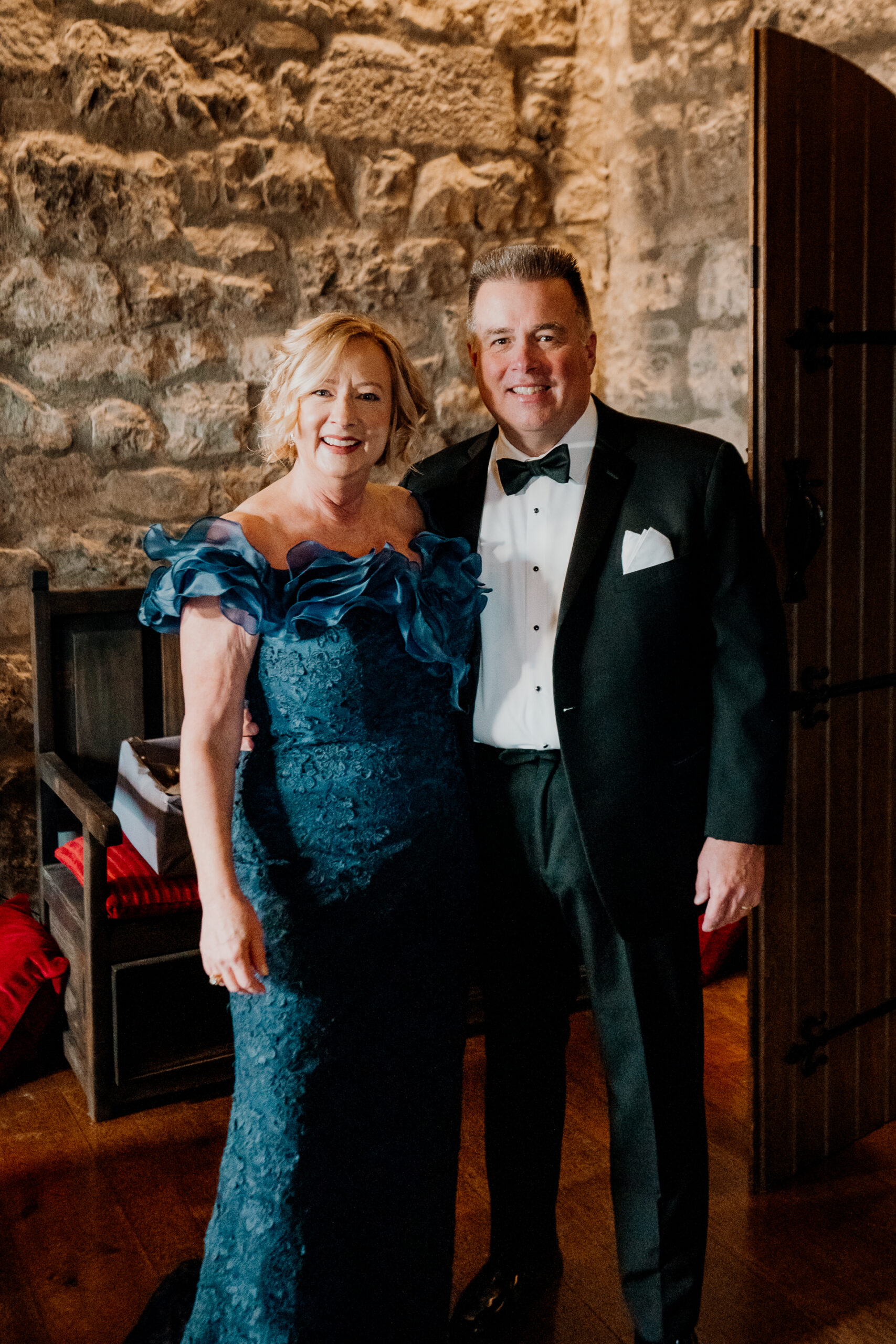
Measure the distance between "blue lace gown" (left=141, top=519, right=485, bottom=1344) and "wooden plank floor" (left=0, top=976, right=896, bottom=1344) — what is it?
445 millimetres

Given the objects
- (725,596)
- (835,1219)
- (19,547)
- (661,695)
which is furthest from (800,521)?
(19,547)

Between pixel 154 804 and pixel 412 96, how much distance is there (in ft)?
7.21

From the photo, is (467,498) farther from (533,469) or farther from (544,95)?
(544,95)

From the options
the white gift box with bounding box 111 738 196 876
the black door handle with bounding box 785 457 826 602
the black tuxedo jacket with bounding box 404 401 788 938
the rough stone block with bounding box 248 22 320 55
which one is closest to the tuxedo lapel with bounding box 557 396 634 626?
the black tuxedo jacket with bounding box 404 401 788 938

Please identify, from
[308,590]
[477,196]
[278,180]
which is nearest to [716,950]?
[308,590]

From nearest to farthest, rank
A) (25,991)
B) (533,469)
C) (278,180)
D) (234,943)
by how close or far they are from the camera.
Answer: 1. (234,943)
2. (533,469)
3. (25,991)
4. (278,180)

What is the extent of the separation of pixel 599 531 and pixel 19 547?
72.5 inches

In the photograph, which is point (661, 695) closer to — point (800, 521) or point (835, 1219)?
point (800, 521)

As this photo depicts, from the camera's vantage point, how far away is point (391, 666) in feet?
5.98

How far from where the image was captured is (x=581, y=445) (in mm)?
2033

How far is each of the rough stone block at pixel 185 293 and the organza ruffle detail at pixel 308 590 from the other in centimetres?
155

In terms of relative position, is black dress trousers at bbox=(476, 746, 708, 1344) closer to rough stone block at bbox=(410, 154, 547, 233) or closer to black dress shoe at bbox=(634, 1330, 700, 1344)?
black dress shoe at bbox=(634, 1330, 700, 1344)

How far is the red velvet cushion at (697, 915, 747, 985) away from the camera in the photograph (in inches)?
133

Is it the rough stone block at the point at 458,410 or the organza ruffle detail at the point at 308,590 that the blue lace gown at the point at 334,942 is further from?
the rough stone block at the point at 458,410
